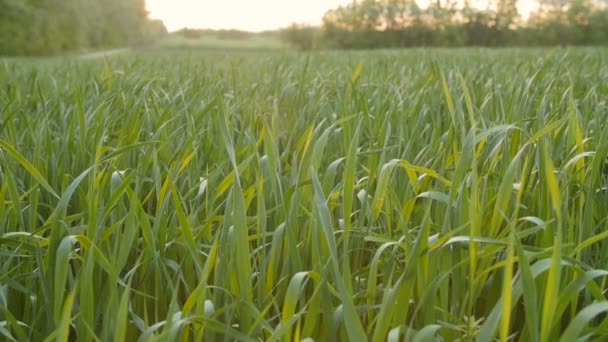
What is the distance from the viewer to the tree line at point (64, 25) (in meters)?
21.5

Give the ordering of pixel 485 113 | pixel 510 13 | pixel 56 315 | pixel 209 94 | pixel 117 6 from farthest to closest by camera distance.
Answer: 1. pixel 117 6
2. pixel 510 13
3. pixel 209 94
4. pixel 485 113
5. pixel 56 315

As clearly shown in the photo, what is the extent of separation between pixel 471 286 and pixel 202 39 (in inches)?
1775

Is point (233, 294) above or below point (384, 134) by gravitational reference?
below

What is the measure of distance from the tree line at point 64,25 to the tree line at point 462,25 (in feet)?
37.3

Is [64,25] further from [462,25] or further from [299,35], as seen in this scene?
[462,25]

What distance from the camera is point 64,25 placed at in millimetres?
26203

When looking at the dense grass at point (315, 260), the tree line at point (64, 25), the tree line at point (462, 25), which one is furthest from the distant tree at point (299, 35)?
the dense grass at point (315, 260)

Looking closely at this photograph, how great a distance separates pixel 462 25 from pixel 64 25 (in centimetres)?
1748

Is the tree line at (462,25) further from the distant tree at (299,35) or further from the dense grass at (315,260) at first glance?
the dense grass at (315,260)

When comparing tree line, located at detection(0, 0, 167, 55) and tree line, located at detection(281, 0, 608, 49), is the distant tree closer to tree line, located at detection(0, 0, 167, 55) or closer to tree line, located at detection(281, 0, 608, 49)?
tree line, located at detection(281, 0, 608, 49)

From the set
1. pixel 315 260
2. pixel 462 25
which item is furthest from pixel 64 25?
pixel 315 260

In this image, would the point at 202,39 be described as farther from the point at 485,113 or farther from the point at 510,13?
the point at 485,113

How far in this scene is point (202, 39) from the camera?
4412 centimetres

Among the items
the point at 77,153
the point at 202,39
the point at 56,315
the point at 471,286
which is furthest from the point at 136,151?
the point at 202,39
